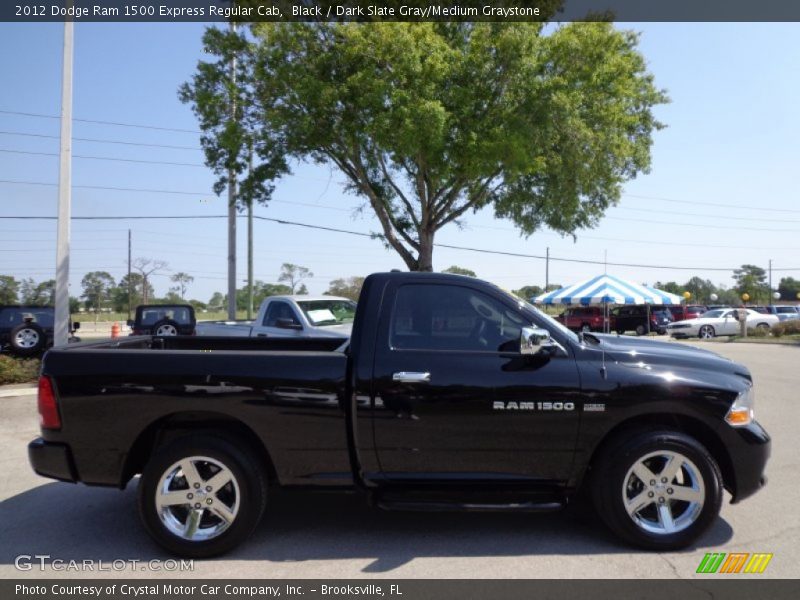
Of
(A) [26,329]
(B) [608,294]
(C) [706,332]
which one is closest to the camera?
(A) [26,329]

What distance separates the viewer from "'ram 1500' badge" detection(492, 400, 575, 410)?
166 inches

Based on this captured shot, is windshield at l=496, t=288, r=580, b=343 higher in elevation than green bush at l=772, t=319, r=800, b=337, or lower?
higher

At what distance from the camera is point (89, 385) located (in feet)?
13.8

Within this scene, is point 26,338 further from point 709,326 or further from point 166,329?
point 709,326

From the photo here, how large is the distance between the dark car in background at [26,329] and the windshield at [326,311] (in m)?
5.46

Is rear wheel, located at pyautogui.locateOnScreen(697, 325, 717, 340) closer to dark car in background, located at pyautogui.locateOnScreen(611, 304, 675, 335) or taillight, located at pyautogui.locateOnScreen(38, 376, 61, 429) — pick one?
dark car in background, located at pyautogui.locateOnScreen(611, 304, 675, 335)

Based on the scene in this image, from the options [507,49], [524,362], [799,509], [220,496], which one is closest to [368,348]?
[524,362]

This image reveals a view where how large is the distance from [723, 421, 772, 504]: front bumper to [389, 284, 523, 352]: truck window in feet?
5.07

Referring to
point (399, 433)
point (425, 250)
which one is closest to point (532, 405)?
point (399, 433)

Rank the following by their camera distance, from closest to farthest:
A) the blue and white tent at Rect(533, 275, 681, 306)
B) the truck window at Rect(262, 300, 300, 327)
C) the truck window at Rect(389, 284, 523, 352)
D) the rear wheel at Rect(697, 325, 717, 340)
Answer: the truck window at Rect(389, 284, 523, 352), the truck window at Rect(262, 300, 300, 327), the blue and white tent at Rect(533, 275, 681, 306), the rear wheel at Rect(697, 325, 717, 340)

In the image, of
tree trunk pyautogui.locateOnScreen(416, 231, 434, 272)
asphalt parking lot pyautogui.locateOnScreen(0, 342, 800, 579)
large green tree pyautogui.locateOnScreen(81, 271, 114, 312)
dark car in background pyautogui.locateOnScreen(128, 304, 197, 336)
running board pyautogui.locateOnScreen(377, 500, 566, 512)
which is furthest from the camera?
large green tree pyautogui.locateOnScreen(81, 271, 114, 312)

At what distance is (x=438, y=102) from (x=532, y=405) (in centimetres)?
1153

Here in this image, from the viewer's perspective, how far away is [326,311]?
12.0 metres

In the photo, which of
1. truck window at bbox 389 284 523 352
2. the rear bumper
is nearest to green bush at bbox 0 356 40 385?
the rear bumper
